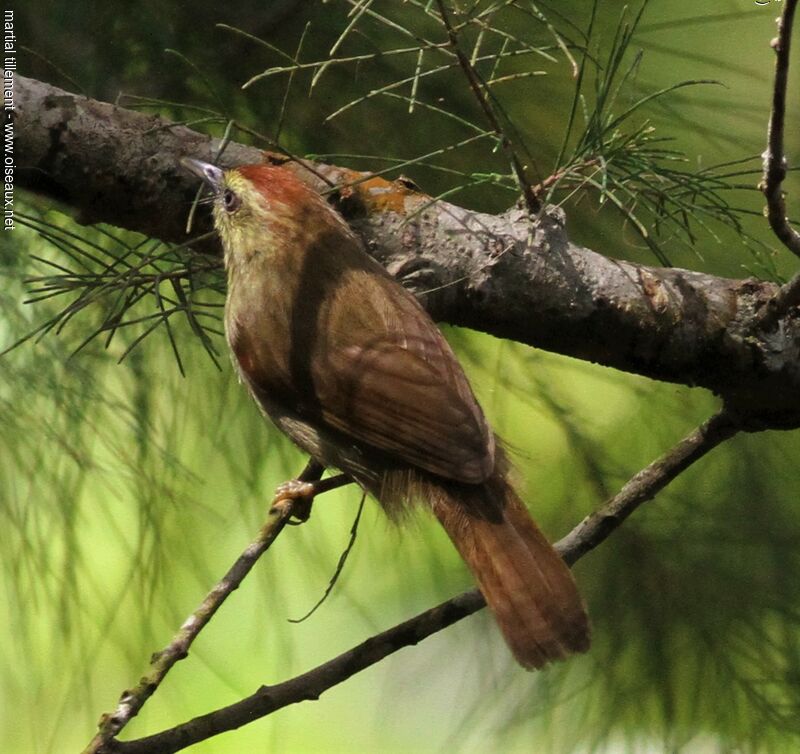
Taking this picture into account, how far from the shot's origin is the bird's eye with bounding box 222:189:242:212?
74.5 inches

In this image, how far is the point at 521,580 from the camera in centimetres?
175

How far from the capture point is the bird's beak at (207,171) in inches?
67.2

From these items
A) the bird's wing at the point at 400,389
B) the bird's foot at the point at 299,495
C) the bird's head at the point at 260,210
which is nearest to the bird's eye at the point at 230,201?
the bird's head at the point at 260,210

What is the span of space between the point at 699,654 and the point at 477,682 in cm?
40

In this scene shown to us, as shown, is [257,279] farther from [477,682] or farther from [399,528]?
[477,682]

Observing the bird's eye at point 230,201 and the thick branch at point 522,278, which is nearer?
the thick branch at point 522,278

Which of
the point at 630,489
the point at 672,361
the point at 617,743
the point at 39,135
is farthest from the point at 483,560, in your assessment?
the point at 39,135

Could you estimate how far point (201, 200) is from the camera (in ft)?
5.86

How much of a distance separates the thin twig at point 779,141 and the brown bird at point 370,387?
65 cm

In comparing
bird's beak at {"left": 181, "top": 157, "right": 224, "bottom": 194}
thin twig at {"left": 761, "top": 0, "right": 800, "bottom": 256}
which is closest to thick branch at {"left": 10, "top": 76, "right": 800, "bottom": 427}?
bird's beak at {"left": 181, "top": 157, "right": 224, "bottom": 194}

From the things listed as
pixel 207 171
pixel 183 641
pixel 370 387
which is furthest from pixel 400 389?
pixel 183 641

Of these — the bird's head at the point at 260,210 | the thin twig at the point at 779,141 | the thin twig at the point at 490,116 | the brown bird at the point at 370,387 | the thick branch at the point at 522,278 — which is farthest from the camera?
the bird's head at the point at 260,210

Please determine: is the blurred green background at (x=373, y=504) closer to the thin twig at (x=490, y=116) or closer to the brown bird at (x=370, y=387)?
the brown bird at (x=370, y=387)

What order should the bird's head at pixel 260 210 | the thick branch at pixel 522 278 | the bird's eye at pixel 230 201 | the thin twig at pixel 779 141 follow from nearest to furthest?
the thin twig at pixel 779 141 → the thick branch at pixel 522 278 → the bird's eye at pixel 230 201 → the bird's head at pixel 260 210
